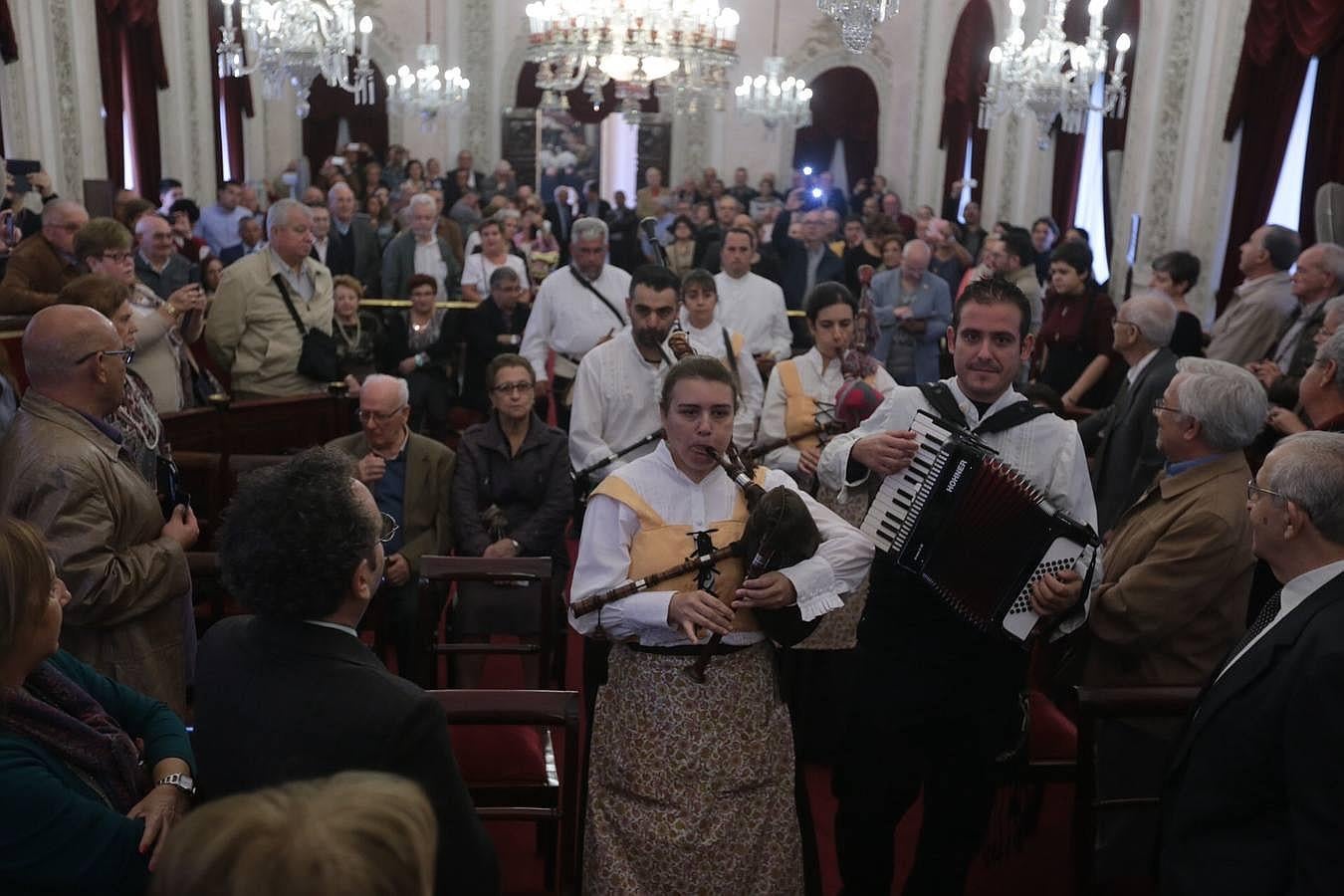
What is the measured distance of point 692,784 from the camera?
2664mm

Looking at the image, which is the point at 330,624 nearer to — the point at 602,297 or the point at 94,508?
the point at 94,508

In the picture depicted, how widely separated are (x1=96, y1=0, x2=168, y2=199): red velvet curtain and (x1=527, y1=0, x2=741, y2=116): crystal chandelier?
4012 millimetres

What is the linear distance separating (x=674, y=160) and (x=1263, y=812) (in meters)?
18.8

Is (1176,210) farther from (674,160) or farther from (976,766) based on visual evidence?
(674,160)

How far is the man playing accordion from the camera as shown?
2.94 m

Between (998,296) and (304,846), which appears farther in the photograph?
(998,296)

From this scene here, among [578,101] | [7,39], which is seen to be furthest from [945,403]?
[578,101]

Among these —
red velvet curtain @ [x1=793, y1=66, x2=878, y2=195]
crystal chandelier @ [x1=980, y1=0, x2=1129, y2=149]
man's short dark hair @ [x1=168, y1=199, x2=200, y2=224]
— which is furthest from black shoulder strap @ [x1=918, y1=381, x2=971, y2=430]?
red velvet curtain @ [x1=793, y1=66, x2=878, y2=195]

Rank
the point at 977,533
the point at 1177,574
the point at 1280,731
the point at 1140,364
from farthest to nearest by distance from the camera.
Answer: the point at 1140,364, the point at 1177,574, the point at 977,533, the point at 1280,731

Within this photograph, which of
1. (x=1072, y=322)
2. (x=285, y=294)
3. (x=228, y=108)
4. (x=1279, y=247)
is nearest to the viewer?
(x=285, y=294)

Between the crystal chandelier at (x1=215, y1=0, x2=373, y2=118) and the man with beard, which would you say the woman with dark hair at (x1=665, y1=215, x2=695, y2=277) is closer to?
the crystal chandelier at (x1=215, y1=0, x2=373, y2=118)

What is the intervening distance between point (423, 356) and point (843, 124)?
1457 centimetres

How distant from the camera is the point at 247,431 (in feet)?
17.7

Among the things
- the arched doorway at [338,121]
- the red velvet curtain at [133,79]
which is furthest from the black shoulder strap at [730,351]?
the arched doorway at [338,121]
